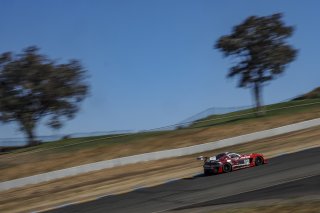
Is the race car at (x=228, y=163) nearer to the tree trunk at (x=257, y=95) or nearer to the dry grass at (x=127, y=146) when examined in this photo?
the dry grass at (x=127, y=146)

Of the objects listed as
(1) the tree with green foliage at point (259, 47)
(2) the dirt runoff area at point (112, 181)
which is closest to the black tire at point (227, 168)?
(2) the dirt runoff area at point (112, 181)

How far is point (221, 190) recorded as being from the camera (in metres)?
18.2

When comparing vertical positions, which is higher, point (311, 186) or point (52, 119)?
point (52, 119)

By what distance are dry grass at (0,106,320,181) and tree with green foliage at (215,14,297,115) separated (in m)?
6.82

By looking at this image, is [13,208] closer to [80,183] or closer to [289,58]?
[80,183]

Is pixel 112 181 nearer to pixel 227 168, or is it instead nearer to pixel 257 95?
pixel 227 168

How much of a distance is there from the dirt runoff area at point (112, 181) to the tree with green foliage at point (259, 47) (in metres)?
20.1

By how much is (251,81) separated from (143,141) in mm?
18630

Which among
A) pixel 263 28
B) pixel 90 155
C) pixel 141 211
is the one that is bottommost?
pixel 141 211

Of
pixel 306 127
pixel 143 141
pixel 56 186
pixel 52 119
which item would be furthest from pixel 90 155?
pixel 52 119

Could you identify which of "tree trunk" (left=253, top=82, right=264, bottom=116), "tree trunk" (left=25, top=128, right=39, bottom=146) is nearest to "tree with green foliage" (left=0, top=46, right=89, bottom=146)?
"tree trunk" (left=25, top=128, right=39, bottom=146)

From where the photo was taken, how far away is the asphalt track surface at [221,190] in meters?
15.9

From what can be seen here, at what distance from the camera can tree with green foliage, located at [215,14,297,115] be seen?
187 ft

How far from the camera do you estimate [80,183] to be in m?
28.6
